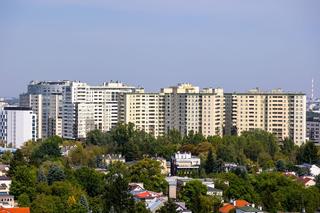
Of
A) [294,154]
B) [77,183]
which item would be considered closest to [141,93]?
[294,154]

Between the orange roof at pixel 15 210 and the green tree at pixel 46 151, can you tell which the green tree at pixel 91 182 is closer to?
the orange roof at pixel 15 210

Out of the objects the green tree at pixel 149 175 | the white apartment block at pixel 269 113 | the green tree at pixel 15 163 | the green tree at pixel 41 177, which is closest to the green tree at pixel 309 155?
the white apartment block at pixel 269 113

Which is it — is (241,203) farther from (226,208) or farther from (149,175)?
(149,175)

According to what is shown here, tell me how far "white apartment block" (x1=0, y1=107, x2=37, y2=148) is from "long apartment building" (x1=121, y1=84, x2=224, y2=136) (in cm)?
269

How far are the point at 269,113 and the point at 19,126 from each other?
6942 millimetres

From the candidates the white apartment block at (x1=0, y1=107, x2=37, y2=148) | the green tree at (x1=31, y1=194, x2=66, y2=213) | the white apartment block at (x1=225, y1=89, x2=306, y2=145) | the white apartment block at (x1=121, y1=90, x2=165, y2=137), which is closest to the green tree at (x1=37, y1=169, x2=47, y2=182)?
the green tree at (x1=31, y1=194, x2=66, y2=213)

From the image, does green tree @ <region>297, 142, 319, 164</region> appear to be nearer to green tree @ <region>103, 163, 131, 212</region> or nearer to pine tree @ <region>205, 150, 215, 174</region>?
pine tree @ <region>205, 150, 215, 174</region>

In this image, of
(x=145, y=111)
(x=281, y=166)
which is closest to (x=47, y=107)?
(x=145, y=111)

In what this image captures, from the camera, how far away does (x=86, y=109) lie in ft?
78.8

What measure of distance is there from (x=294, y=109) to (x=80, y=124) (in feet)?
19.7

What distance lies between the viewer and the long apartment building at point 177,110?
22.1 m

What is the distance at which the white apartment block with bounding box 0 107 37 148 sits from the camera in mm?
23453

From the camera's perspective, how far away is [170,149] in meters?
18.3

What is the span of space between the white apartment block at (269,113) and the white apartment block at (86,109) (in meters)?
3.34
